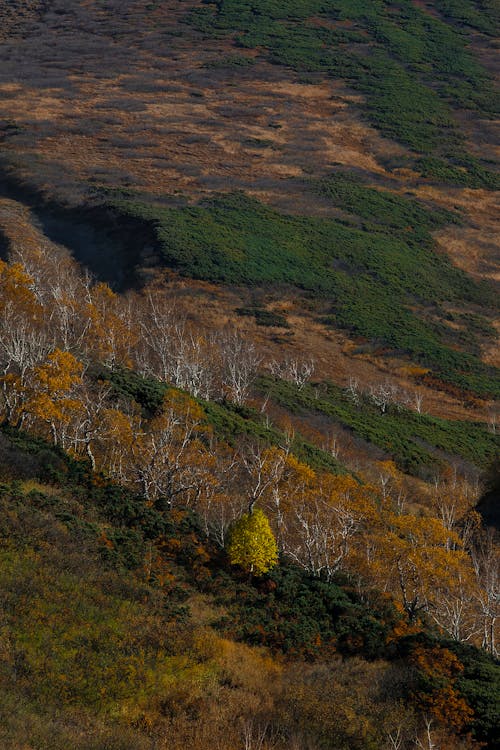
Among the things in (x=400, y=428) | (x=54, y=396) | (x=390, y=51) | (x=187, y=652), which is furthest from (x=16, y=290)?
(x=390, y=51)

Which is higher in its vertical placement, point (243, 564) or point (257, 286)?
point (243, 564)

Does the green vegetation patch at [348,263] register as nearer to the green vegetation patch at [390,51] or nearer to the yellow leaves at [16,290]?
the yellow leaves at [16,290]

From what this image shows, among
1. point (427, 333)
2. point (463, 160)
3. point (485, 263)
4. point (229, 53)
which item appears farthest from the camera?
point (229, 53)

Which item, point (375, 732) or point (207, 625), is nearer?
point (375, 732)

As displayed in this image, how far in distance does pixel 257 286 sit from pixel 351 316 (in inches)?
422

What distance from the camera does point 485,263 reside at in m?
91.6

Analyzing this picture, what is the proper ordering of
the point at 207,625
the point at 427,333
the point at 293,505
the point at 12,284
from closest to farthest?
1. the point at 207,625
2. the point at 293,505
3. the point at 12,284
4. the point at 427,333


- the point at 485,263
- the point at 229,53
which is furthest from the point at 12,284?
the point at 229,53

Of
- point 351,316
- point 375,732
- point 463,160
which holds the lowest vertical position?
point 351,316

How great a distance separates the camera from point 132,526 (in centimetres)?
2202

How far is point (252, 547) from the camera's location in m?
21.0

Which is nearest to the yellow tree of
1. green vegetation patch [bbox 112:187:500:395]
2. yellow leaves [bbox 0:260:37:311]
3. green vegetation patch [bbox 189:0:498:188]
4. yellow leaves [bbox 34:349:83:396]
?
yellow leaves [bbox 34:349:83:396]

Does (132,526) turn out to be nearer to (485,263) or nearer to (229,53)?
(485,263)

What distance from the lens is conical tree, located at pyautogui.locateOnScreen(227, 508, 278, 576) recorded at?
2098 centimetres
